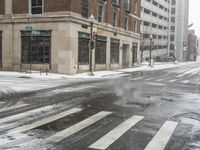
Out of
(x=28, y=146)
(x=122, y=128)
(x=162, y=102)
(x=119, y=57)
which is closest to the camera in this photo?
(x=28, y=146)

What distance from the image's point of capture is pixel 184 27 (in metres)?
141

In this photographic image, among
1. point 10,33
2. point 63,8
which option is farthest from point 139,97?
point 10,33

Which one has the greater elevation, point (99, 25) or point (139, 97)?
point (99, 25)

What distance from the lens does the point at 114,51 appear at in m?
47.2

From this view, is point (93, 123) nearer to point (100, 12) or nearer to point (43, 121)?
point (43, 121)

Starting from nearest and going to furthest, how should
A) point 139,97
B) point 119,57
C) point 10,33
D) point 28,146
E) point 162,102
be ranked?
point 28,146
point 162,102
point 139,97
point 10,33
point 119,57

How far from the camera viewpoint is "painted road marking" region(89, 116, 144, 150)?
7.59m

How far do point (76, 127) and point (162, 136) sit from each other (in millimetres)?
2238

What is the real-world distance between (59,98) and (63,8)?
1929 centimetres

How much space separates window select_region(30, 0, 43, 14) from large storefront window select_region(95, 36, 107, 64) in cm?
825

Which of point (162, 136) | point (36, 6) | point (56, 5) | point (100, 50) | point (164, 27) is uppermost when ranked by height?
point (164, 27)

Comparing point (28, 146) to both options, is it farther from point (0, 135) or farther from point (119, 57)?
point (119, 57)

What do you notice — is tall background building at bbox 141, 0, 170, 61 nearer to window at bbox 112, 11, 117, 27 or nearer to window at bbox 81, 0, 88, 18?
window at bbox 112, 11, 117, 27

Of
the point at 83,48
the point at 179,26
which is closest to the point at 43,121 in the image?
the point at 83,48
